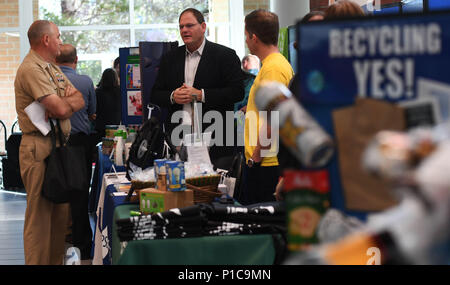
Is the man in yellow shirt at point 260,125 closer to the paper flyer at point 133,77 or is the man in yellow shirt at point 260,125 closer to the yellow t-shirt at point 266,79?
the yellow t-shirt at point 266,79

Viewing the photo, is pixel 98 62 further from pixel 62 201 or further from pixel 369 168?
pixel 369 168

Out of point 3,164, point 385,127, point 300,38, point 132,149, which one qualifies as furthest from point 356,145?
point 3,164

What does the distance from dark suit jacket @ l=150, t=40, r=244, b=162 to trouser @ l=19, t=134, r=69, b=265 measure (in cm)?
75

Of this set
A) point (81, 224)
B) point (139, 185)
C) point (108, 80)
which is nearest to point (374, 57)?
point (139, 185)

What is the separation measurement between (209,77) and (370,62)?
2791 mm

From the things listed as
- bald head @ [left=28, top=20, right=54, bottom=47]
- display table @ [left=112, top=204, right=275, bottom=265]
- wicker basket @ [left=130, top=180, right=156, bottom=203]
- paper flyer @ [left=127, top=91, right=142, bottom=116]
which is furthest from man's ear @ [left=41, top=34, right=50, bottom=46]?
display table @ [left=112, top=204, right=275, bottom=265]

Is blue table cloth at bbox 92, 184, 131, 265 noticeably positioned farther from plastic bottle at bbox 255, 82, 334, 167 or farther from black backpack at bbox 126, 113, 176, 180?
plastic bottle at bbox 255, 82, 334, 167

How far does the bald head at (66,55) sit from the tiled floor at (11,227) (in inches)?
58.9

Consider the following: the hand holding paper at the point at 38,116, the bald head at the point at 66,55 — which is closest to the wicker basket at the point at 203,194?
the hand holding paper at the point at 38,116

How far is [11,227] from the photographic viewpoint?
5973 millimetres

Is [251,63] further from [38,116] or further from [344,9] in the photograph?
[344,9]

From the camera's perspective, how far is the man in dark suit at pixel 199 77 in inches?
149

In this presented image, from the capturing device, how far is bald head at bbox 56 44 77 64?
480cm

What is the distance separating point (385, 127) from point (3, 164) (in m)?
8.13
